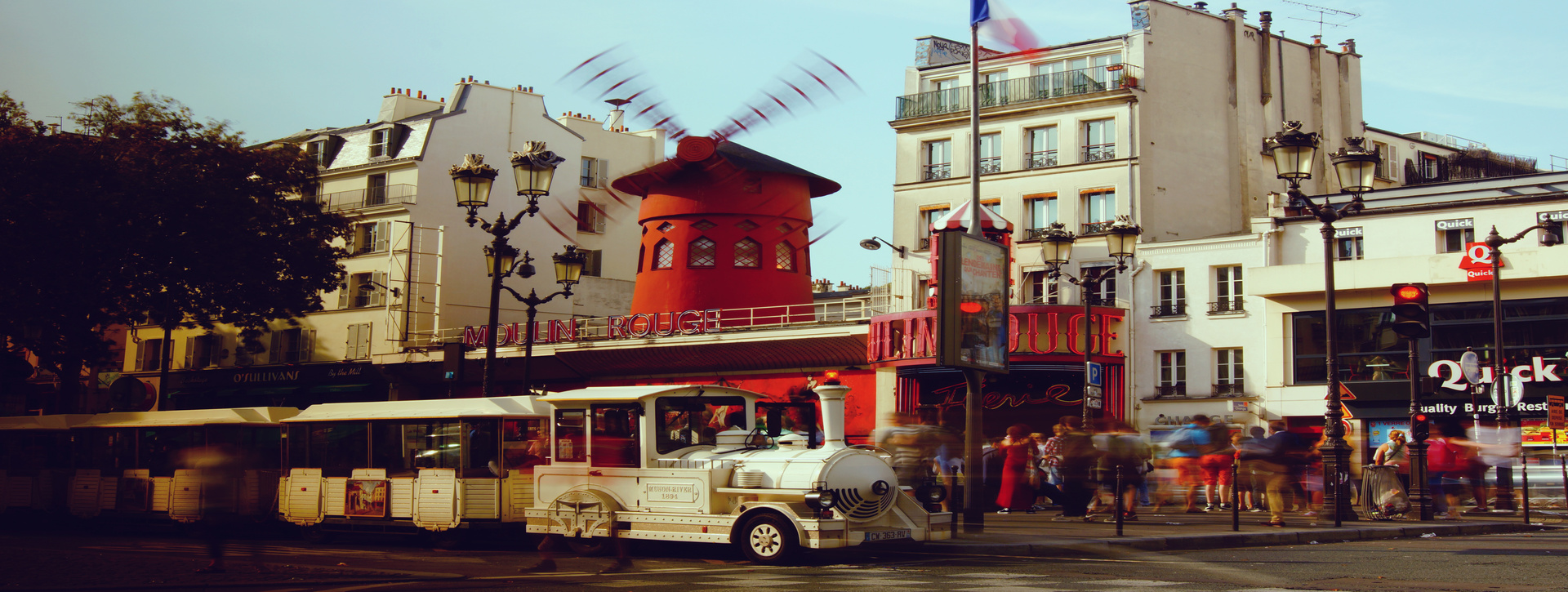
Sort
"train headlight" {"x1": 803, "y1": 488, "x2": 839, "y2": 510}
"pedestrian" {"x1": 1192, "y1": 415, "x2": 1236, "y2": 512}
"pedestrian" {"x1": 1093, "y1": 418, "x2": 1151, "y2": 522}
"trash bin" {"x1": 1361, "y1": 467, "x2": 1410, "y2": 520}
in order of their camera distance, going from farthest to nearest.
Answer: "pedestrian" {"x1": 1192, "y1": 415, "x2": 1236, "y2": 512}, "trash bin" {"x1": 1361, "y1": 467, "x2": 1410, "y2": 520}, "pedestrian" {"x1": 1093, "y1": 418, "x2": 1151, "y2": 522}, "train headlight" {"x1": 803, "y1": 488, "x2": 839, "y2": 510}

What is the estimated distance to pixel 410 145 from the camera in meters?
42.2

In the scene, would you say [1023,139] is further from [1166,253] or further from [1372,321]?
[1372,321]

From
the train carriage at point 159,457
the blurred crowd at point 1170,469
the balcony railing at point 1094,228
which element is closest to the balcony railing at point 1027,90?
the balcony railing at point 1094,228

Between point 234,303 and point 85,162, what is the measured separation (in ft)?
17.6

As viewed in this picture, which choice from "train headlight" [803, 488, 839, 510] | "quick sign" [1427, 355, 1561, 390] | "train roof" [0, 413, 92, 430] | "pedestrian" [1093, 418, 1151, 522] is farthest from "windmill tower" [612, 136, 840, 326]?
"train headlight" [803, 488, 839, 510]

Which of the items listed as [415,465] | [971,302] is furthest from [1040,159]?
[415,465]

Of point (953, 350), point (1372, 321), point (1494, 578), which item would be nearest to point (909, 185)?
point (1372, 321)

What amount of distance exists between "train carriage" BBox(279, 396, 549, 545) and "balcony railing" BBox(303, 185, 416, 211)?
25409 millimetres

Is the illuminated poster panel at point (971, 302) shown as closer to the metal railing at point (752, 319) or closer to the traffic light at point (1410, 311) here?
the traffic light at point (1410, 311)

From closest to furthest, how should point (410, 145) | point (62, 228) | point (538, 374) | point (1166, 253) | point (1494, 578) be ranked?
point (1494, 578) < point (62, 228) < point (1166, 253) < point (538, 374) < point (410, 145)

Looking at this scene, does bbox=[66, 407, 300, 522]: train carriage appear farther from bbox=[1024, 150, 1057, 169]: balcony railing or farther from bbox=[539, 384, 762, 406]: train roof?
bbox=[1024, 150, 1057, 169]: balcony railing

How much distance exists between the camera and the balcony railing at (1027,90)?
3319cm

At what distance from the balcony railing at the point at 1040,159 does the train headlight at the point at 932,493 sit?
70.1 feet

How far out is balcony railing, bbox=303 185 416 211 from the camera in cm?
4144
